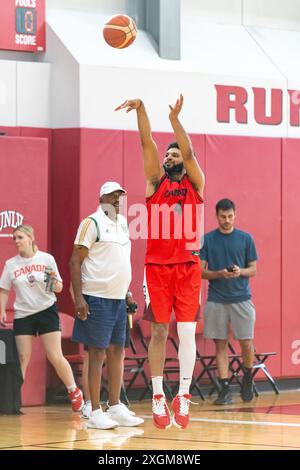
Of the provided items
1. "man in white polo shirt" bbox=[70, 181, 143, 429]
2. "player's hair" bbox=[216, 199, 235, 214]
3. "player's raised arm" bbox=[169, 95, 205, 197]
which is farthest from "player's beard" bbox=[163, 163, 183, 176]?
"player's hair" bbox=[216, 199, 235, 214]

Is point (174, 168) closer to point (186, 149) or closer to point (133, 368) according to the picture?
point (186, 149)

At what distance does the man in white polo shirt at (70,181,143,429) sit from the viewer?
1178cm

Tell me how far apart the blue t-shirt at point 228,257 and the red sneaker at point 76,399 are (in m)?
2.28

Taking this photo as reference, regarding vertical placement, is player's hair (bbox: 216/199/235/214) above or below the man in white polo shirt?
above

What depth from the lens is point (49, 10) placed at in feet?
49.9

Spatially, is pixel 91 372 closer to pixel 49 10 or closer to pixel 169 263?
pixel 169 263

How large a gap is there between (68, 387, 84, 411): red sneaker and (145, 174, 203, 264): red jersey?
128 inches

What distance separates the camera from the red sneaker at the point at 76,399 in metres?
13.4

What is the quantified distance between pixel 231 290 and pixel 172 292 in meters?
4.35

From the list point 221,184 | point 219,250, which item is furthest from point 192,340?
point 221,184

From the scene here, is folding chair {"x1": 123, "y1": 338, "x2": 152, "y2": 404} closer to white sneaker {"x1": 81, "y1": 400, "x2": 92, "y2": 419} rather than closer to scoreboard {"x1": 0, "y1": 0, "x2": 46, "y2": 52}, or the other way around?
white sneaker {"x1": 81, "y1": 400, "x2": 92, "y2": 419}

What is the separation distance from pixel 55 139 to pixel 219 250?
2324 mm

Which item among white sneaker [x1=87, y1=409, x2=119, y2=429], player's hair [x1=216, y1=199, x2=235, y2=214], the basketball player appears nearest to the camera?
the basketball player

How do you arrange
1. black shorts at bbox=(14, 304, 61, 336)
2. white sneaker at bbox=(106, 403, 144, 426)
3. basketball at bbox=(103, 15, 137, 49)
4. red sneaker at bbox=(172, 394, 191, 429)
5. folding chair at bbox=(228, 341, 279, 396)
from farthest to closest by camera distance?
folding chair at bbox=(228, 341, 279, 396), black shorts at bbox=(14, 304, 61, 336), basketball at bbox=(103, 15, 137, 49), white sneaker at bbox=(106, 403, 144, 426), red sneaker at bbox=(172, 394, 191, 429)
